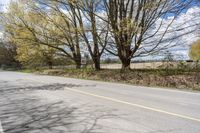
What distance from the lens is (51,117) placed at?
9164mm

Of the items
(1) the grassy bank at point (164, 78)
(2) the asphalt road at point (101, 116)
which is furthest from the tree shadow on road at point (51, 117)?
(1) the grassy bank at point (164, 78)

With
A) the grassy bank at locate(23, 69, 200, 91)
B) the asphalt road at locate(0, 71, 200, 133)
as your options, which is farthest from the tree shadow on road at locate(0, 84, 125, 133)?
the grassy bank at locate(23, 69, 200, 91)

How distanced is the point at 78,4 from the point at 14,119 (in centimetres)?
1810

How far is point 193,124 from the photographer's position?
307 inches

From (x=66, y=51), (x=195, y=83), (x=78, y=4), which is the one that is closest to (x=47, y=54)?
(x=66, y=51)

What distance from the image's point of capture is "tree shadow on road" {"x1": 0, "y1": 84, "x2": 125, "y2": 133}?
7.69 m

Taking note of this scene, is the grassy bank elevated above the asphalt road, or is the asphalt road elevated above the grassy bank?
the grassy bank

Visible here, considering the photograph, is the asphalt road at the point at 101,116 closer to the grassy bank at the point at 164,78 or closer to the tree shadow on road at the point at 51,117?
the tree shadow on road at the point at 51,117

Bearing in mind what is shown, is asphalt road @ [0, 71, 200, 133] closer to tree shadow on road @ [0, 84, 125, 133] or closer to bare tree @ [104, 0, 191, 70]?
tree shadow on road @ [0, 84, 125, 133]

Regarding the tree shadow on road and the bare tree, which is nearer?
the tree shadow on road

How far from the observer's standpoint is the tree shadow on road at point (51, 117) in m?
7.69

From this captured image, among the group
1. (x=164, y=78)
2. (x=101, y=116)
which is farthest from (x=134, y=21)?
(x=101, y=116)

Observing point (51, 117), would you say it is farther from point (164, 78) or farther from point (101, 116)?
point (164, 78)

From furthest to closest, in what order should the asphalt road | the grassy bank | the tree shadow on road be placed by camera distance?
the grassy bank
the tree shadow on road
the asphalt road
